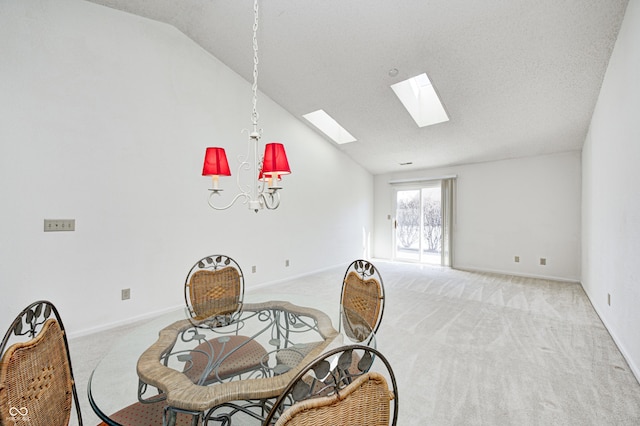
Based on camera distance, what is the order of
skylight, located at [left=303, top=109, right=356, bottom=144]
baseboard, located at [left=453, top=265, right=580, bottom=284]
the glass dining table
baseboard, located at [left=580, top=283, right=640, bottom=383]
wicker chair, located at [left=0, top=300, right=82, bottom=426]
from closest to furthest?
wicker chair, located at [left=0, top=300, right=82, bottom=426], the glass dining table, baseboard, located at [left=580, top=283, right=640, bottom=383], baseboard, located at [left=453, top=265, right=580, bottom=284], skylight, located at [left=303, top=109, right=356, bottom=144]

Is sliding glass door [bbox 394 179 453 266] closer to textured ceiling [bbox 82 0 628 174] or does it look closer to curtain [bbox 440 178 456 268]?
curtain [bbox 440 178 456 268]

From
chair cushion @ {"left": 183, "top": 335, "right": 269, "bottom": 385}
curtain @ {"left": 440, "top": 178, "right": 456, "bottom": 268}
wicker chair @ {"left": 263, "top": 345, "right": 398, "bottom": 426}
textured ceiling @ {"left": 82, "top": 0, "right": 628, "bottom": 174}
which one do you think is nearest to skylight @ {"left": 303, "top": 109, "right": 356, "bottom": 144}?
textured ceiling @ {"left": 82, "top": 0, "right": 628, "bottom": 174}

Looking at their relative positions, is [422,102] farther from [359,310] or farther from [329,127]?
[359,310]

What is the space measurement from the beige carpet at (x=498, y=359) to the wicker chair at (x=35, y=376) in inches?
34.7

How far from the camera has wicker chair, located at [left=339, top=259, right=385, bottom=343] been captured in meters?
1.57

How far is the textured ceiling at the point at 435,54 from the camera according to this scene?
2496 mm

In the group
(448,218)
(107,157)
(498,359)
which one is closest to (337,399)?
(498,359)

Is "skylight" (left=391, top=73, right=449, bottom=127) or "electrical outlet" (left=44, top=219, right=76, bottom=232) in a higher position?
"skylight" (left=391, top=73, right=449, bottom=127)

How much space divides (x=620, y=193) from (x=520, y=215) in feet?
10.3

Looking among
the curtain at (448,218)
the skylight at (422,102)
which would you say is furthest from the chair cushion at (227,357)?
the curtain at (448,218)

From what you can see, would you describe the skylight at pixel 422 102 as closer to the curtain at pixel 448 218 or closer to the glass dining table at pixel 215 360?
the curtain at pixel 448 218

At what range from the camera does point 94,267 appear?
9.00ft

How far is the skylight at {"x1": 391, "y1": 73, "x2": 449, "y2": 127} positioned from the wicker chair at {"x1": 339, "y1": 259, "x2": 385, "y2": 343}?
3248 mm

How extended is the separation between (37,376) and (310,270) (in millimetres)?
4487
